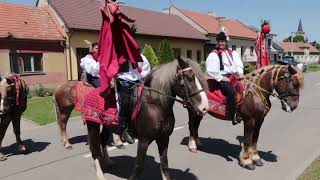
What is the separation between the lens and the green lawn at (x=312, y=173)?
21.2 feet

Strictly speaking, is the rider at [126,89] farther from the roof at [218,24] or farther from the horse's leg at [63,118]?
the roof at [218,24]

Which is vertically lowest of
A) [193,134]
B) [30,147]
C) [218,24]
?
[30,147]

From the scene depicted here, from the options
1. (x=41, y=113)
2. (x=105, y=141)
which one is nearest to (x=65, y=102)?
(x=105, y=141)

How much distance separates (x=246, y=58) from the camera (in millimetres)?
53469

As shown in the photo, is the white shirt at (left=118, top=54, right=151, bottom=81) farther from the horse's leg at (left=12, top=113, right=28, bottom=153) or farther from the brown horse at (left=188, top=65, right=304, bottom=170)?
the horse's leg at (left=12, top=113, right=28, bottom=153)

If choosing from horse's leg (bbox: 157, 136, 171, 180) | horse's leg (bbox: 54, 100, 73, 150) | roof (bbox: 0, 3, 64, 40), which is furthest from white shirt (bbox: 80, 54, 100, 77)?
roof (bbox: 0, 3, 64, 40)

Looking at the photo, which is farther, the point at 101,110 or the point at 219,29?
the point at 219,29

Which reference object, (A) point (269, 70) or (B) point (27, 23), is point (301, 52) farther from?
(A) point (269, 70)

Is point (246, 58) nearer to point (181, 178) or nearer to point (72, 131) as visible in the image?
point (72, 131)

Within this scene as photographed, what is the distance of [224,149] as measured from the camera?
29.9 feet

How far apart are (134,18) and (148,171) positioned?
27970 millimetres

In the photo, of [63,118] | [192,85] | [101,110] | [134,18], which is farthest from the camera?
[134,18]

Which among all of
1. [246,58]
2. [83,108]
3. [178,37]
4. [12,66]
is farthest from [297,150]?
[246,58]

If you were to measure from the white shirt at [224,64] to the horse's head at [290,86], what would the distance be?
911 millimetres
